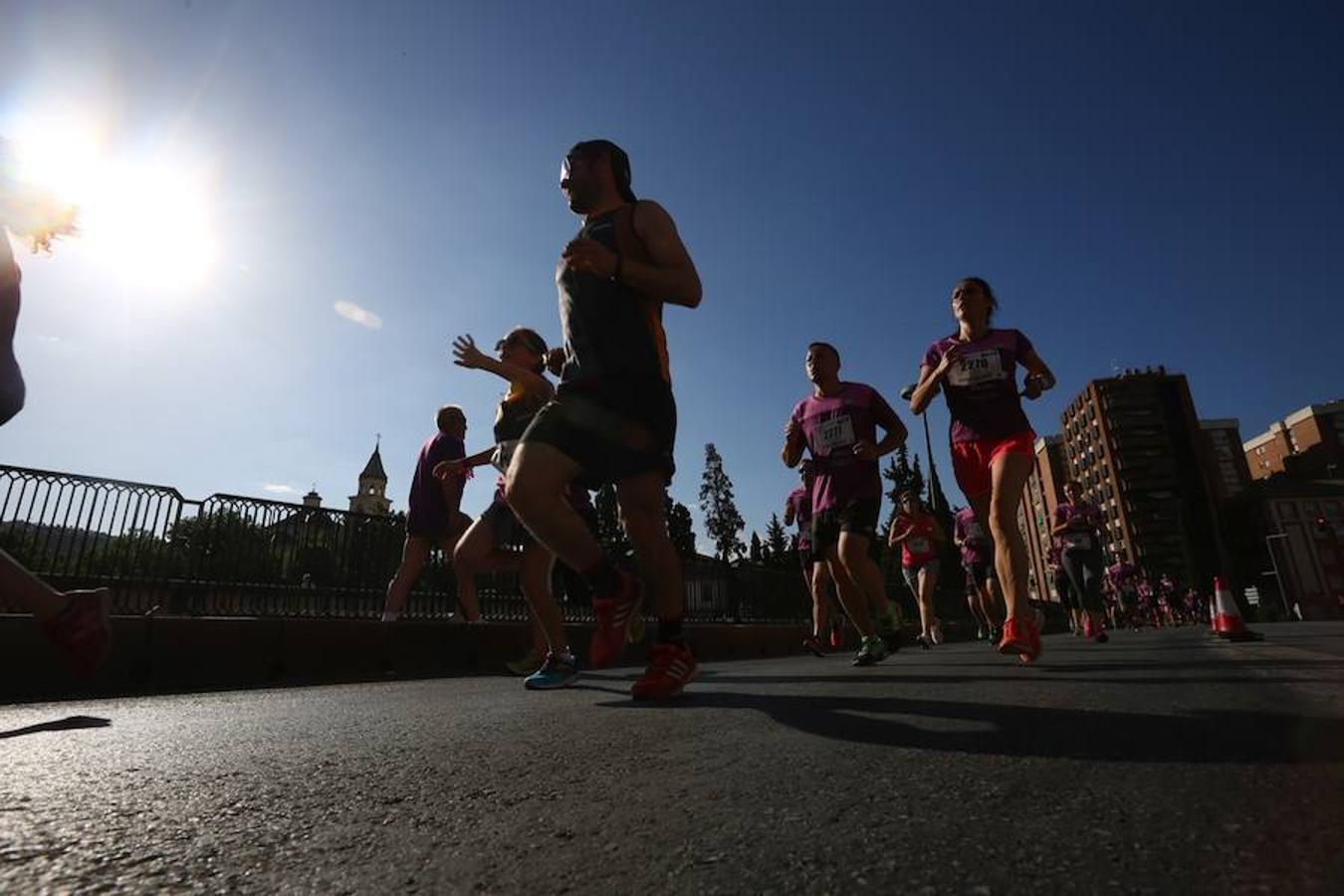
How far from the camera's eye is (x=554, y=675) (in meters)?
3.93

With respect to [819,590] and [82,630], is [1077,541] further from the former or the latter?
[82,630]

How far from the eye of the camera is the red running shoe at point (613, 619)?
9.71 ft

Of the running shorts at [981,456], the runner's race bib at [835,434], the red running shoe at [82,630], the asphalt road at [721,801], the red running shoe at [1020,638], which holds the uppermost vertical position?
the runner's race bib at [835,434]

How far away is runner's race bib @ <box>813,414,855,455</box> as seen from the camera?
17.8 feet

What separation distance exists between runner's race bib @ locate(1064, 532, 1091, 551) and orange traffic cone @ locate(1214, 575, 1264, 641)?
1.77 m

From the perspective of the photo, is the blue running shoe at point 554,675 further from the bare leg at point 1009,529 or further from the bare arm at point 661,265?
the bare leg at point 1009,529

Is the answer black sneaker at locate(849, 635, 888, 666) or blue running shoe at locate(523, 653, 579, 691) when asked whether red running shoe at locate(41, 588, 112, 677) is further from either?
black sneaker at locate(849, 635, 888, 666)

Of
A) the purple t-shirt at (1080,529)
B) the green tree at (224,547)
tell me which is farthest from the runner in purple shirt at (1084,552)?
the green tree at (224,547)

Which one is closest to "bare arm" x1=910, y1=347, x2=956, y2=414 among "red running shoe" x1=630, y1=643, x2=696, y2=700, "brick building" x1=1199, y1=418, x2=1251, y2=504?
"red running shoe" x1=630, y1=643, x2=696, y2=700

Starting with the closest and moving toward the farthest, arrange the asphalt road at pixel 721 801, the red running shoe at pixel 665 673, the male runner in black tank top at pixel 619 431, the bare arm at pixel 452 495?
1. the asphalt road at pixel 721 801
2. the red running shoe at pixel 665 673
3. the male runner in black tank top at pixel 619 431
4. the bare arm at pixel 452 495

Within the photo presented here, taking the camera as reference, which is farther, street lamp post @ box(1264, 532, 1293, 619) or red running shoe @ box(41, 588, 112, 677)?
street lamp post @ box(1264, 532, 1293, 619)

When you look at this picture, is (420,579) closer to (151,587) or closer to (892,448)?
(151,587)

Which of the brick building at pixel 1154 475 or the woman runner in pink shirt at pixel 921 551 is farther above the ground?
the brick building at pixel 1154 475

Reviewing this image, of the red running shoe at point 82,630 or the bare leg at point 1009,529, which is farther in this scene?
the bare leg at point 1009,529
